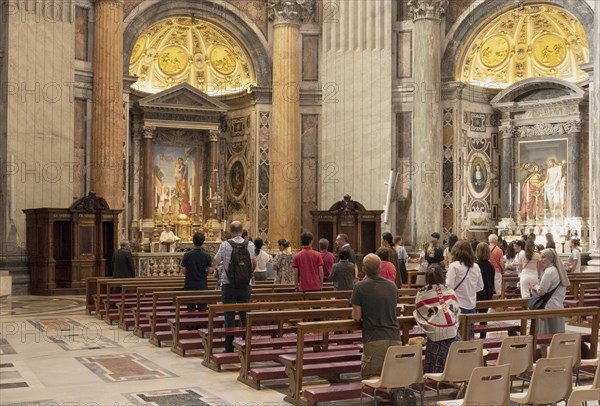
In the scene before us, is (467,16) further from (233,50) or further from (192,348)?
(192,348)

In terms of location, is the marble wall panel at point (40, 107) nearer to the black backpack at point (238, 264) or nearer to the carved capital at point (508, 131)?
the black backpack at point (238, 264)

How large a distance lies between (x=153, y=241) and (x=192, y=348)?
1372cm

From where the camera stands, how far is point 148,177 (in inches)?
991

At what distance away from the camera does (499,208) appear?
27.0m

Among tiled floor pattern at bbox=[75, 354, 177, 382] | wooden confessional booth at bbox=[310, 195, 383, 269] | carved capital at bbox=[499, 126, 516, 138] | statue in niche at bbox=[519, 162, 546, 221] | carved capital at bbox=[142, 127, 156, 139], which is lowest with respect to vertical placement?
tiled floor pattern at bbox=[75, 354, 177, 382]

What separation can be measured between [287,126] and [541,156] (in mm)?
8024

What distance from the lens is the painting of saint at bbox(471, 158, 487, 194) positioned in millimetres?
26406

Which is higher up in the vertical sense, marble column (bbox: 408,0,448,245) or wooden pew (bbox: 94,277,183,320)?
marble column (bbox: 408,0,448,245)

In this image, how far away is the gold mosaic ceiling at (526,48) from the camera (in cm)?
2567

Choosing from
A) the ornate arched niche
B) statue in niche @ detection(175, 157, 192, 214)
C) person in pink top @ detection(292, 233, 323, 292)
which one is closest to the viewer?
person in pink top @ detection(292, 233, 323, 292)

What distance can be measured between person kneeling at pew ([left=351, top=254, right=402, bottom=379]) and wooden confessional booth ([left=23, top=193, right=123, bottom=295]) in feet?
43.5

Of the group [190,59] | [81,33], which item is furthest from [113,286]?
[190,59]

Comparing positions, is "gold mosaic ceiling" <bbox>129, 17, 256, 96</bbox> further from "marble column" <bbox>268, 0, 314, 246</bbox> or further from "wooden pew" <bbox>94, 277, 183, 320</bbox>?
"wooden pew" <bbox>94, 277, 183, 320</bbox>

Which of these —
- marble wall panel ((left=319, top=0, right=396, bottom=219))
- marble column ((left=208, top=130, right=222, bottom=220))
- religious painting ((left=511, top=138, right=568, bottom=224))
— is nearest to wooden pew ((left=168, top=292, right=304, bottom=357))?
marble wall panel ((left=319, top=0, right=396, bottom=219))
